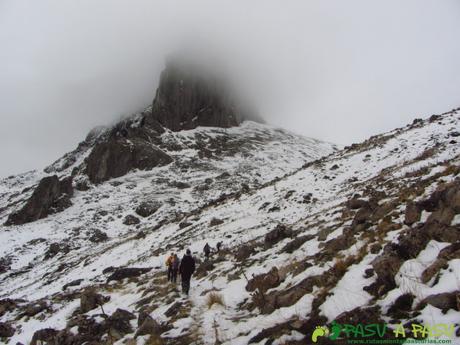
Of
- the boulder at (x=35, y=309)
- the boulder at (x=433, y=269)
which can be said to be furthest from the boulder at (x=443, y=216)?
the boulder at (x=35, y=309)

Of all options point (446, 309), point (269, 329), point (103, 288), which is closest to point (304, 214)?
point (103, 288)

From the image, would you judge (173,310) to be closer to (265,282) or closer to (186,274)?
(186,274)

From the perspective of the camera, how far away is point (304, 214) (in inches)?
890

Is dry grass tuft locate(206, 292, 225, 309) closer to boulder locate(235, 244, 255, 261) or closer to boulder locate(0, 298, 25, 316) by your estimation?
boulder locate(235, 244, 255, 261)

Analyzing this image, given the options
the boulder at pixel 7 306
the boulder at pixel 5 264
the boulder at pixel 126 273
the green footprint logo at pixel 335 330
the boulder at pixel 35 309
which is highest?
the green footprint logo at pixel 335 330

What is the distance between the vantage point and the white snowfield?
814 centimetres

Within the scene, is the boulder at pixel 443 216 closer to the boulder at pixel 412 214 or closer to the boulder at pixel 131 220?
the boulder at pixel 412 214

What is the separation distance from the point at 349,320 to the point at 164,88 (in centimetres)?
9522

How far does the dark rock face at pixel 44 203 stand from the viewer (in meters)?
51.0

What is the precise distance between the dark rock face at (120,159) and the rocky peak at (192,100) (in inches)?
755

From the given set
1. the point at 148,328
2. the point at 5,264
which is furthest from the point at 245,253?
the point at 5,264

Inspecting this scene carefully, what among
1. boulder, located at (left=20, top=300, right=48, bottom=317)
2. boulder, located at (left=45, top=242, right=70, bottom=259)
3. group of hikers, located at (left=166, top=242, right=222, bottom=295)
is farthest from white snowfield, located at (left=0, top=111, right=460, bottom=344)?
boulder, located at (left=45, top=242, right=70, bottom=259)

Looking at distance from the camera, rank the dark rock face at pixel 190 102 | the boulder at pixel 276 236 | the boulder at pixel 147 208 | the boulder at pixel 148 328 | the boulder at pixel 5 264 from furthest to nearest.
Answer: the dark rock face at pixel 190 102
the boulder at pixel 147 208
the boulder at pixel 5 264
the boulder at pixel 276 236
the boulder at pixel 148 328

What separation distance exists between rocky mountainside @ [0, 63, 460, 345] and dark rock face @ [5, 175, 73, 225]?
19 centimetres
